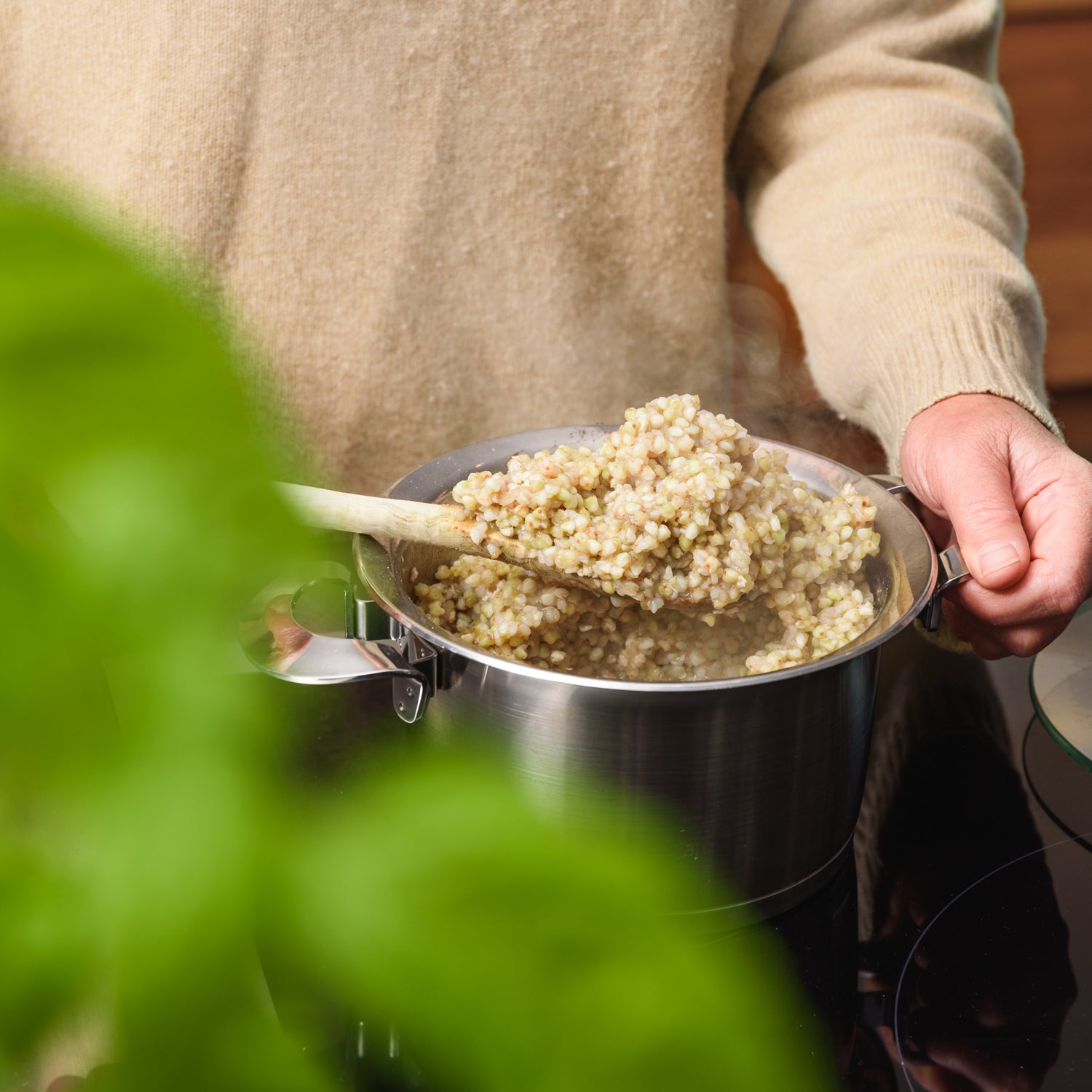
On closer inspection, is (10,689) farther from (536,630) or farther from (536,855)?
(536,630)

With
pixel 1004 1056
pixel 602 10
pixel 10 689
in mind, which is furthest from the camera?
pixel 602 10

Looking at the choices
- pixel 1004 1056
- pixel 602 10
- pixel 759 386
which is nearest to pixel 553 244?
pixel 602 10

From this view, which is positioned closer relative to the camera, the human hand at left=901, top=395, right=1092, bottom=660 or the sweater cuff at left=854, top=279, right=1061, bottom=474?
the human hand at left=901, top=395, right=1092, bottom=660

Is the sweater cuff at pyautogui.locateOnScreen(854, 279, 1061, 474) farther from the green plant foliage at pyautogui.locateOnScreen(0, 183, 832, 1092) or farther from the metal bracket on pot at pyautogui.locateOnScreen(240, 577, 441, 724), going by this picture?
the green plant foliage at pyautogui.locateOnScreen(0, 183, 832, 1092)

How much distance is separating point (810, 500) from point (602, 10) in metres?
0.53

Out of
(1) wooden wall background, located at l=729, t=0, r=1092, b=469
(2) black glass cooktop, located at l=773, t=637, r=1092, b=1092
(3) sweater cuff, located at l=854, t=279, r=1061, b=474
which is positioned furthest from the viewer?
(1) wooden wall background, located at l=729, t=0, r=1092, b=469

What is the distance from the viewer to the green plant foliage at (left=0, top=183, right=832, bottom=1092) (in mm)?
98

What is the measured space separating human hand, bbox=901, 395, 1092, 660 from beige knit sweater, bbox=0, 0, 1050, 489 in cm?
6

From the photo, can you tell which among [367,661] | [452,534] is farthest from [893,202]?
[367,661]

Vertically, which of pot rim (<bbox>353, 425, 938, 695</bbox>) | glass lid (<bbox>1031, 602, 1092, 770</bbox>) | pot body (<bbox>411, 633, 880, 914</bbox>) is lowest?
glass lid (<bbox>1031, 602, 1092, 770</bbox>)

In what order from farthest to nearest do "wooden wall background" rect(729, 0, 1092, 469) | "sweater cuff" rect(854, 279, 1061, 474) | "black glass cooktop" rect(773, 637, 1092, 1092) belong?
"wooden wall background" rect(729, 0, 1092, 469) < "sweater cuff" rect(854, 279, 1061, 474) < "black glass cooktop" rect(773, 637, 1092, 1092)

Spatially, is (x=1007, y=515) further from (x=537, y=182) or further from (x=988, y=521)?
(x=537, y=182)

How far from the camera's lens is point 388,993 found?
0.33ft

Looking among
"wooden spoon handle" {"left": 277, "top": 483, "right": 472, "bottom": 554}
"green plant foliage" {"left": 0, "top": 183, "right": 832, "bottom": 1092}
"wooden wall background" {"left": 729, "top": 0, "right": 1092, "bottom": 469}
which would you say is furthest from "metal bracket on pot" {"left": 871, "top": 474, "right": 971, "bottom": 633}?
"wooden wall background" {"left": 729, "top": 0, "right": 1092, "bottom": 469}
